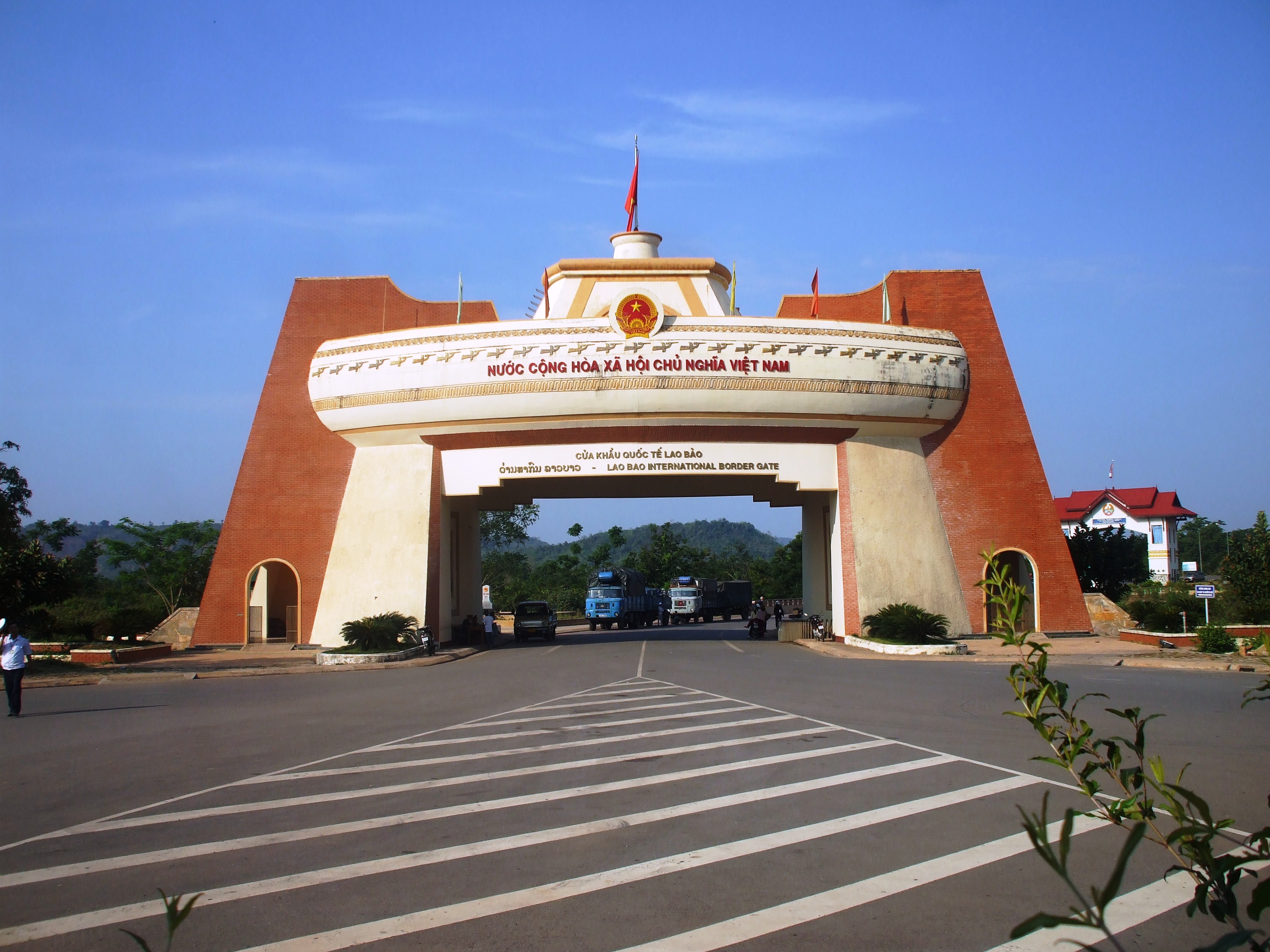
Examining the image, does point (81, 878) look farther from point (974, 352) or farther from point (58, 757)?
point (974, 352)

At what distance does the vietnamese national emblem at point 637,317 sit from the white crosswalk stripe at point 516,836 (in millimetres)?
19489

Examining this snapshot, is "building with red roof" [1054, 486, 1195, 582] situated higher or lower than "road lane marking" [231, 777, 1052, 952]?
higher

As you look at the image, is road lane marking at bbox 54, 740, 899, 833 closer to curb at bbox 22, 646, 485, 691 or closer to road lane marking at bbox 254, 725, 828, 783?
road lane marking at bbox 254, 725, 828, 783

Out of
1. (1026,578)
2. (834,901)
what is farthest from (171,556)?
(834,901)

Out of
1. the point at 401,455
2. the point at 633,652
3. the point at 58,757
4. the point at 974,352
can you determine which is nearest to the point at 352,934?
the point at 58,757

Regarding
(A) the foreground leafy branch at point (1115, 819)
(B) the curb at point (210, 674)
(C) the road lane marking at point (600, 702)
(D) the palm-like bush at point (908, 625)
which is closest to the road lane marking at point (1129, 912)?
(A) the foreground leafy branch at point (1115, 819)

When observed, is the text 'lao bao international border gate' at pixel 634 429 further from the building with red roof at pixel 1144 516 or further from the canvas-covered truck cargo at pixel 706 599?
the building with red roof at pixel 1144 516

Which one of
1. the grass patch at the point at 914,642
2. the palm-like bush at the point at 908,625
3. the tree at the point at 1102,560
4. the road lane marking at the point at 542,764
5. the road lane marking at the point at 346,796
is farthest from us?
the tree at the point at 1102,560

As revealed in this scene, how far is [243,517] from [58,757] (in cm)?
2223

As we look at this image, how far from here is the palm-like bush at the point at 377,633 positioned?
2809 cm

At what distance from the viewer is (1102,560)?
4838 cm

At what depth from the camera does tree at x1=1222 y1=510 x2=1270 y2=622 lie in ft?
95.1

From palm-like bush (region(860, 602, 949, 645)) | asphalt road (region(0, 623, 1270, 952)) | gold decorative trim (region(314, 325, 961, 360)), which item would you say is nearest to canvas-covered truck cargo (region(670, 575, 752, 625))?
palm-like bush (region(860, 602, 949, 645))

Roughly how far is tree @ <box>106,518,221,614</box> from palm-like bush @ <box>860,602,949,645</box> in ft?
117
